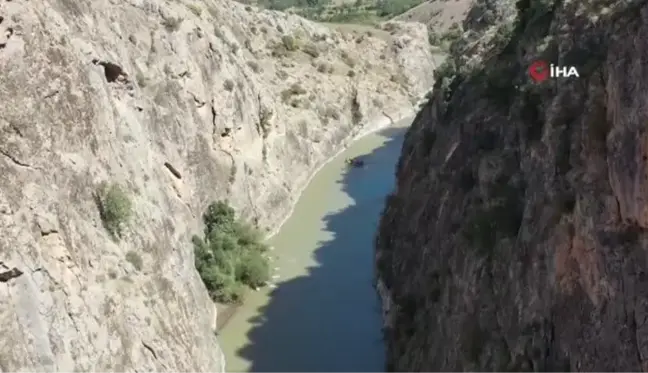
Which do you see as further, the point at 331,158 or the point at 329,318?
the point at 331,158

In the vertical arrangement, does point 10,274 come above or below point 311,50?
below

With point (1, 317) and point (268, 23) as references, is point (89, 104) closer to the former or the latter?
point (1, 317)

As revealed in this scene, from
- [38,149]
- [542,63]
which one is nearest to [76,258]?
[38,149]

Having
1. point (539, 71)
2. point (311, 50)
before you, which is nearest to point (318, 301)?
point (539, 71)

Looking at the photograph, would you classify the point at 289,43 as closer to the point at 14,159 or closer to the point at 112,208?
the point at 112,208

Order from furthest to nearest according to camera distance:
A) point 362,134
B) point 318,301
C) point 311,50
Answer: point 311,50 → point 362,134 → point 318,301

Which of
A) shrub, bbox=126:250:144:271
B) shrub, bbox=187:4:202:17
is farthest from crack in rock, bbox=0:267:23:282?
shrub, bbox=187:4:202:17
